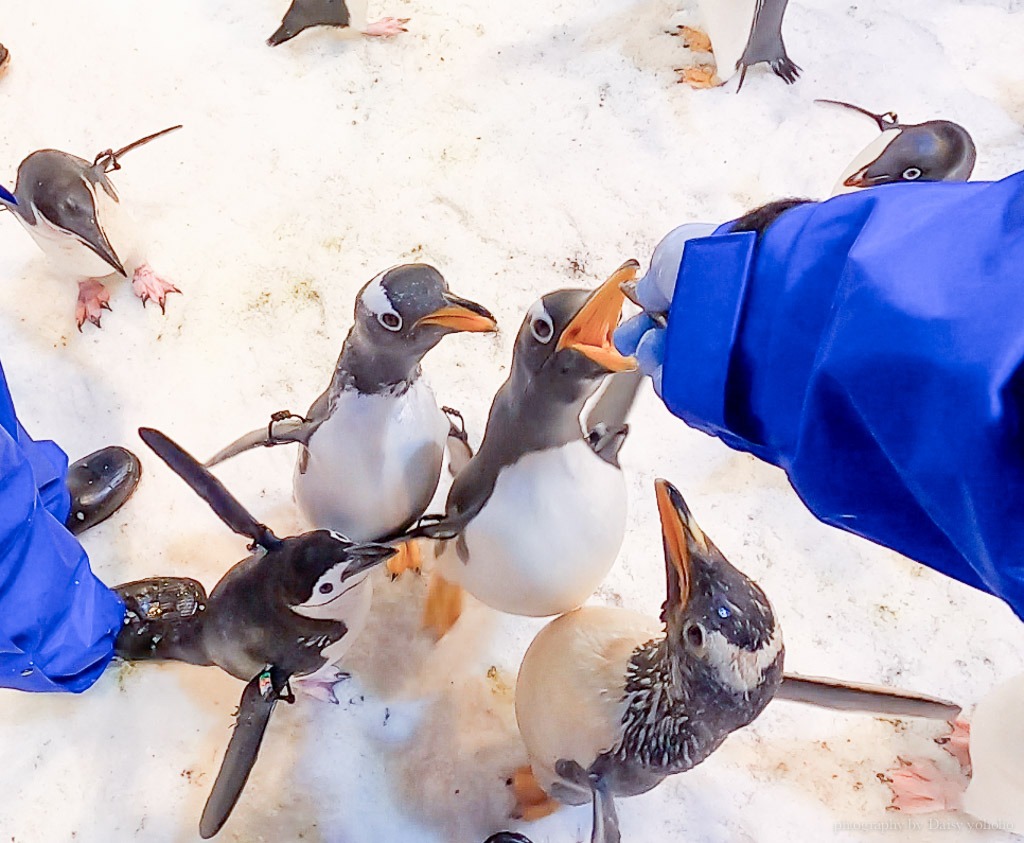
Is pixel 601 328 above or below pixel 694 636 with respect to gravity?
above

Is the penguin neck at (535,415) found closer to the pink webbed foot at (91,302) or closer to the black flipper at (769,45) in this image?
the pink webbed foot at (91,302)

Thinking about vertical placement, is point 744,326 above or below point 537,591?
above

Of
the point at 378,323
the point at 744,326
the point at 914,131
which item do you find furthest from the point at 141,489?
the point at 914,131

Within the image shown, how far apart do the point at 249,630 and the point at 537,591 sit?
0.84ft

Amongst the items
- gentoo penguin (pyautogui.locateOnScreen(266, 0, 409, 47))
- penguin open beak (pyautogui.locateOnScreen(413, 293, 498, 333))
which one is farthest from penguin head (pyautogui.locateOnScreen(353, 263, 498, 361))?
A: gentoo penguin (pyautogui.locateOnScreen(266, 0, 409, 47))

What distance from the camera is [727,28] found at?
131cm

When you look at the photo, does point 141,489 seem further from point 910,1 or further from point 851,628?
point 910,1

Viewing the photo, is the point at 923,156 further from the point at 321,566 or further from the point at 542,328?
the point at 321,566

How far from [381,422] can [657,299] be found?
33cm

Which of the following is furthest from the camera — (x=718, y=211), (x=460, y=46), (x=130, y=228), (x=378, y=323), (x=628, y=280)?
(x=460, y=46)

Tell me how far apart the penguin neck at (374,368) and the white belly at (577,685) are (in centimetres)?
26

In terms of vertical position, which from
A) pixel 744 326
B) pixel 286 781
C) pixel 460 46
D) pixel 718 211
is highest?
pixel 744 326

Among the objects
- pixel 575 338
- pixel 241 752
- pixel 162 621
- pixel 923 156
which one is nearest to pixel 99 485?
pixel 162 621

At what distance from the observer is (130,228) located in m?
1.16
